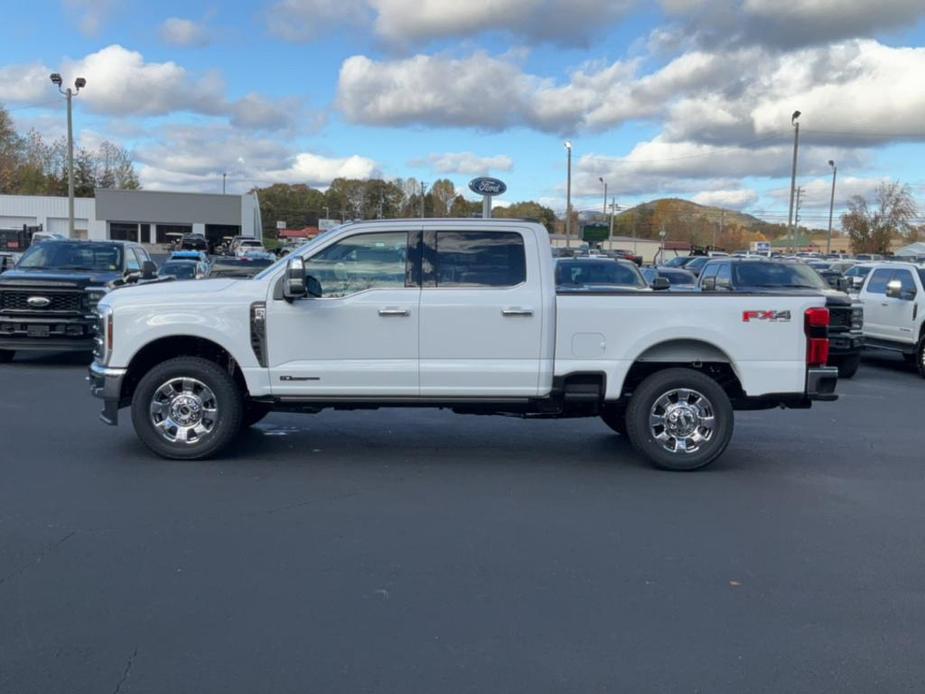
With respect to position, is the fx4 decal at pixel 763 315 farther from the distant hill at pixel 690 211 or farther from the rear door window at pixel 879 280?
the distant hill at pixel 690 211

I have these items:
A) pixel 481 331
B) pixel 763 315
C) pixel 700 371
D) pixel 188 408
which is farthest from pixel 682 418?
pixel 188 408

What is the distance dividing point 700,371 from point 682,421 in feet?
1.74

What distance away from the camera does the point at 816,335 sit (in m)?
Result: 7.92

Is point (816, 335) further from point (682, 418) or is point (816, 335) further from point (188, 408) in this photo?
point (188, 408)

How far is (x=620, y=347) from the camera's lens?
7824 millimetres

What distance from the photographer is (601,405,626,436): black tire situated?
29.0 ft

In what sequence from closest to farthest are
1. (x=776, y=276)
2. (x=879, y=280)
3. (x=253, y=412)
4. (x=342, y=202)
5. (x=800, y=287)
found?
1. (x=253, y=412)
2. (x=800, y=287)
3. (x=776, y=276)
4. (x=879, y=280)
5. (x=342, y=202)

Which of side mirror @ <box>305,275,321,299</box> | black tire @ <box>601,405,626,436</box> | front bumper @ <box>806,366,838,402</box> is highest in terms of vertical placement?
side mirror @ <box>305,275,321,299</box>

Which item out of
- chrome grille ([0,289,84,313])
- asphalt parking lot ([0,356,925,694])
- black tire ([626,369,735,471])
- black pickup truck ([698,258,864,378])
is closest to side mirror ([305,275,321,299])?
asphalt parking lot ([0,356,925,694])

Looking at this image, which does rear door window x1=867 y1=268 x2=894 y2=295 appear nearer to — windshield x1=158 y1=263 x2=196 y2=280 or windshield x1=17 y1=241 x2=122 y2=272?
windshield x1=17 y1=241 x2=122 y2=272

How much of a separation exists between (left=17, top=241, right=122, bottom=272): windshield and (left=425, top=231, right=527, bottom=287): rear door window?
9670 millimetres

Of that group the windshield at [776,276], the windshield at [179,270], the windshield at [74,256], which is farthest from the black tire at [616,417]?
the windshield at [179,270]

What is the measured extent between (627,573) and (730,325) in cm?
318

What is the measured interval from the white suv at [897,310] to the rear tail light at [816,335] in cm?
852
